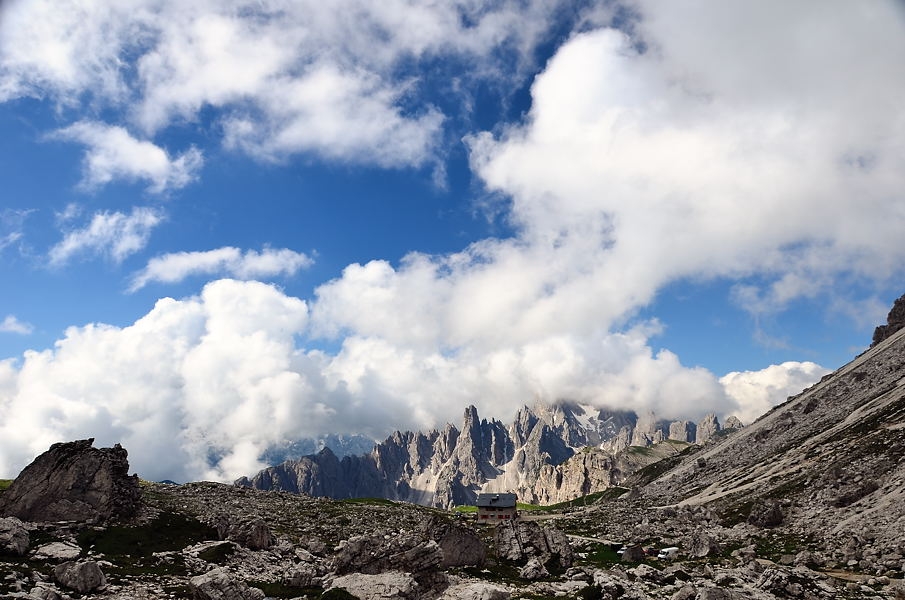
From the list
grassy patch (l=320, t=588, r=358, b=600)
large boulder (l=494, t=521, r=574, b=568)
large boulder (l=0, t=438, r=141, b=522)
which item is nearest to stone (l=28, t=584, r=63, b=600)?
grassy patch (l=320, t=588, r=358, b=600)

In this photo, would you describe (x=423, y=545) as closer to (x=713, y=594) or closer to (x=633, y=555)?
(x=713, y=594)

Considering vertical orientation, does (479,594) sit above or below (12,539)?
below

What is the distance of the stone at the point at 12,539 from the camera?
40.5m

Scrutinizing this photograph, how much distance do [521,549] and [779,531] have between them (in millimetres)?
44016

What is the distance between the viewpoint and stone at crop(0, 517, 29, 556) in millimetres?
40469

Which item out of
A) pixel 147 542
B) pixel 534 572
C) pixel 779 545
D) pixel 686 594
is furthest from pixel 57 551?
pixel 779 545

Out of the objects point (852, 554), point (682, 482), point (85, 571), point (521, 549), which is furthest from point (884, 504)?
point (682, 482)

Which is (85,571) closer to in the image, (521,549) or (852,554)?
(521,549)

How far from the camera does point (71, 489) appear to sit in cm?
5959

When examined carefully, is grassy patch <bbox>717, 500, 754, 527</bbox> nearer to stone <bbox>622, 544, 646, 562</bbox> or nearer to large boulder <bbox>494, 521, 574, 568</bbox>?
stone <bbox>622, 544, 646, 562</bbox>

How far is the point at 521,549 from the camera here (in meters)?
57.8

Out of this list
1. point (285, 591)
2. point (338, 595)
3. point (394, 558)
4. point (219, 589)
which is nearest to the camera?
point (338, 595)

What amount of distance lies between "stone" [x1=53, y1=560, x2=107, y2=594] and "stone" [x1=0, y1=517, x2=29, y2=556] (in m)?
8.37

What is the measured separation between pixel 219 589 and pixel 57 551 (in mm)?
21211
